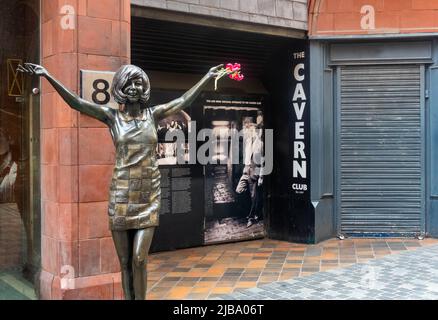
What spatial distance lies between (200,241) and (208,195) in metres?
0.74

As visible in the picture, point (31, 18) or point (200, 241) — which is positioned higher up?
point (31, 18)

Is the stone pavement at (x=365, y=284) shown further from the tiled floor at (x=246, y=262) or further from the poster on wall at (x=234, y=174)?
Result: the poster on wall at (x=234, y=174)

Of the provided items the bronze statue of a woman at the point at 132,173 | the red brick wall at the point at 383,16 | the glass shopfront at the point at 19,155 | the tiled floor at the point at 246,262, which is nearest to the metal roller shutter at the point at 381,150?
the tiled floor at the point at 246,262

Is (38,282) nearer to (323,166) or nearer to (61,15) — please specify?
(61,15)

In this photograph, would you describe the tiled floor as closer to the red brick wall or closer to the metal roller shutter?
the metal roller shutter

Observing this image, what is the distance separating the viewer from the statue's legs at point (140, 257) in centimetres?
418

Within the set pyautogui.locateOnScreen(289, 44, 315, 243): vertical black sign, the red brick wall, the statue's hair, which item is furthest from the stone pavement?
the red brick wall

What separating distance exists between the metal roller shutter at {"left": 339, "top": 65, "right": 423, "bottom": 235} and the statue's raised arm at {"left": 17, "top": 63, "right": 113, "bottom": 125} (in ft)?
19.3

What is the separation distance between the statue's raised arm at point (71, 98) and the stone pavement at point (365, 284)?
2.68 meters

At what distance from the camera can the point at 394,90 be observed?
934cm

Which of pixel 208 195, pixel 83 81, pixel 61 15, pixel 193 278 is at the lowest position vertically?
pixel 193 278

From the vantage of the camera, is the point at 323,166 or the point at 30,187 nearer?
the point at 30,187

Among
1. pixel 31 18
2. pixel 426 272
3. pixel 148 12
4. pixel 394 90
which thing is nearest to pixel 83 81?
pixel 31 18

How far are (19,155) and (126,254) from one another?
102 inches
